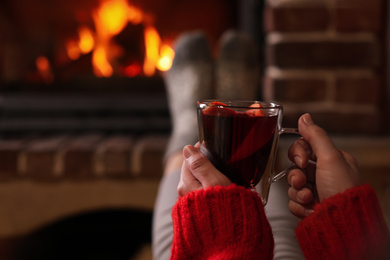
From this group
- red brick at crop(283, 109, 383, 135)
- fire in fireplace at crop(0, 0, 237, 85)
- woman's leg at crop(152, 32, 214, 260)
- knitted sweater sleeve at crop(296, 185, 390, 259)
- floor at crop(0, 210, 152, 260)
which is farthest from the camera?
fire in fireplace at crop(0, 0, 237, 85)

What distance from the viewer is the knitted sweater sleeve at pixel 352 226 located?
0.39m

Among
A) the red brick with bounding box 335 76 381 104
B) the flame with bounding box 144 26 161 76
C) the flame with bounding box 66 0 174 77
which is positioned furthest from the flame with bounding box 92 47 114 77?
the red brick with bounding box 335 76 381 104

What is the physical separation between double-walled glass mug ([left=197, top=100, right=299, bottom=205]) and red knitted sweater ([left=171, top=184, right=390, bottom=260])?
0.02 meters

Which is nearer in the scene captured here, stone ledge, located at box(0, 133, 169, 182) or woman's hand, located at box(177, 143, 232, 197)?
woman's hand, located at box(177, 143, 232, 197)

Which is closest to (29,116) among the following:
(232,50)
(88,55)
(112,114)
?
(112,114)

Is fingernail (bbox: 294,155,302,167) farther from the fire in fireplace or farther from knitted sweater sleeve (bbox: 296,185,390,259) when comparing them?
the fire in fireplace

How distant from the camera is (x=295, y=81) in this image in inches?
37.7

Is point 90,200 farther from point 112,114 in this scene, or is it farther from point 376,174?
point 376,174

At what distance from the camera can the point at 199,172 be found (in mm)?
397

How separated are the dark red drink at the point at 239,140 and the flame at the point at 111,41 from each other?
0.97m

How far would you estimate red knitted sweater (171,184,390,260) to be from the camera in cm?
39

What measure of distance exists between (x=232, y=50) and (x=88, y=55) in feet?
1.71

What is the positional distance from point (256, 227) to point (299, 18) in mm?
669

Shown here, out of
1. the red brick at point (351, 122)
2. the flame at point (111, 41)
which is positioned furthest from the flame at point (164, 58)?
the red brick at point (351, 122)
